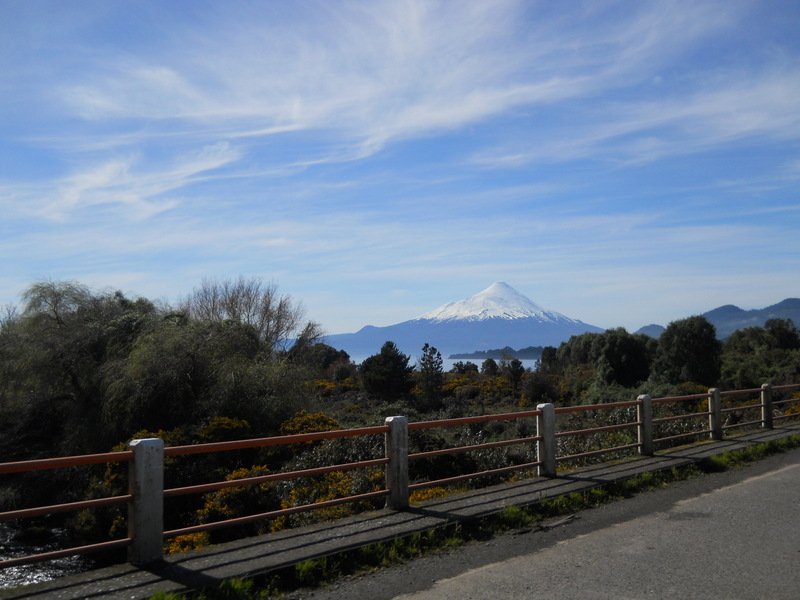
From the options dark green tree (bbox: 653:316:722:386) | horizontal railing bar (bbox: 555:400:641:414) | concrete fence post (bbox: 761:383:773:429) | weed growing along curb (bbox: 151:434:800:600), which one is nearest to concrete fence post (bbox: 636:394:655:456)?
horizontal railing bar (bbox: 555:400:641:414)

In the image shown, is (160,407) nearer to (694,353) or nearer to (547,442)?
(547,442)

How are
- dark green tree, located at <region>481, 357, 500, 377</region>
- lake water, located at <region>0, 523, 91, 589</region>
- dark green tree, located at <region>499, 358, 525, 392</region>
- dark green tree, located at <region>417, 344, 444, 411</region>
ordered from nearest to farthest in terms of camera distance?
1. lake water, located at <region>0, 523, 91, 589</region>
2. dark green tree, located at <region>417, 344, 444, 411</region>
3. dark green tree, located at <region>499, 358, 525, 392</region>
4. dark green tree, located at <region>481, 357, 500, 377</region>

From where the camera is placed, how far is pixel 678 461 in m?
11.1

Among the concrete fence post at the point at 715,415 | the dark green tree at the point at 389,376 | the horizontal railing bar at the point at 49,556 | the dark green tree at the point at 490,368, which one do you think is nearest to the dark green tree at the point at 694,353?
the dark green tree at the point at 490,368

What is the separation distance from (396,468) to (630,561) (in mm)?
2660

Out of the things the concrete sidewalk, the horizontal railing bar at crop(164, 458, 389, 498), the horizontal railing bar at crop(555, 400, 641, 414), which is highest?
the horizontal railing bar at crop(555, 400, 641, 414)

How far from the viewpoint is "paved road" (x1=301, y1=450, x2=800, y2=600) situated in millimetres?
5371

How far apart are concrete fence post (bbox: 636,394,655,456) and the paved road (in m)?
3.15

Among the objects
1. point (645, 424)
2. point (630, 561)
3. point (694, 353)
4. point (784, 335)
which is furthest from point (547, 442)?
point (784, 335)

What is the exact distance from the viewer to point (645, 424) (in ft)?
38.8

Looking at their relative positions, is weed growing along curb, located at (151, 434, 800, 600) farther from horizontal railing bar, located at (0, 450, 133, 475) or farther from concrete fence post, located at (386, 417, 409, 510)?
horizontal railing bar, located at (0, 450, 133, 475)

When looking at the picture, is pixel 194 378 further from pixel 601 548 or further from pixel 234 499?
pixel 601 548

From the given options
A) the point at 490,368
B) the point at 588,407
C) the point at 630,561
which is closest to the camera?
the point at 630,561

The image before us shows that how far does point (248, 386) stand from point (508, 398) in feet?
84.2
